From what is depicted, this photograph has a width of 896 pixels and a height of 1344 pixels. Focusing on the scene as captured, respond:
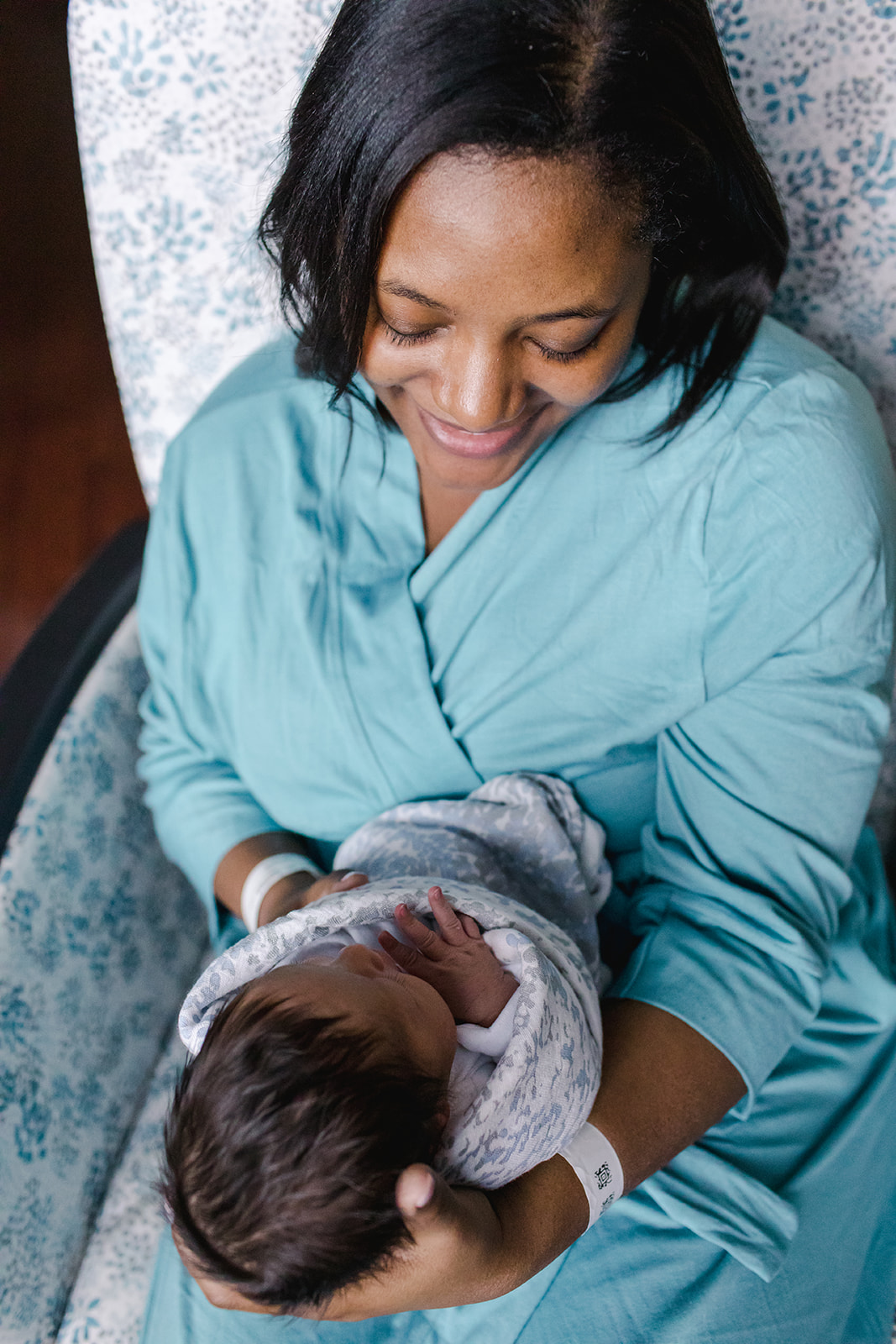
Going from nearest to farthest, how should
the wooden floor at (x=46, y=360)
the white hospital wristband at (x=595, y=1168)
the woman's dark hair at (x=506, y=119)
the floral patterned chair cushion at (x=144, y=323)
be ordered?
the woman's dark hair at (x=506, y=119) → the white hospital wristband at (x=595, y=1168) → the floral patterned chair cushion at (x=144, y=323) → the wooden floor at (x=46, y=360)

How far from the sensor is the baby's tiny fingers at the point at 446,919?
790mm

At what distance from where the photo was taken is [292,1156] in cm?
65

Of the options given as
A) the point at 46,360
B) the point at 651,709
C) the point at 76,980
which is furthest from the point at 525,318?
the point at 46,360

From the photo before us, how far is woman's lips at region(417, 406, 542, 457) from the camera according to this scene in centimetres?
79

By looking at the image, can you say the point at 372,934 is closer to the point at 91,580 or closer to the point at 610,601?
the point at 610,601

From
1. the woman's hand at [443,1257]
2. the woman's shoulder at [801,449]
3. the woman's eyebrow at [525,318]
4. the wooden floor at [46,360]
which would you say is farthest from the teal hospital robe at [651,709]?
the wooden floor at [46,360]

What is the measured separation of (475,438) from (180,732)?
529 mm

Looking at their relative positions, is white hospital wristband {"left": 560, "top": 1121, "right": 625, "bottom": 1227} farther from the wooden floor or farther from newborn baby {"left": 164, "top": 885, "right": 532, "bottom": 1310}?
the wooden floor

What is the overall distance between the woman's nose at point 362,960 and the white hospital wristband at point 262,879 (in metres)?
0.25

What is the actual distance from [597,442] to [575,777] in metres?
0.32

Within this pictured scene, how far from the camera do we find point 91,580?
123cm

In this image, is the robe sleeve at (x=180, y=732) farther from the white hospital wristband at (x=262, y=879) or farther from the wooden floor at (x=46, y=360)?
the wooden floor at (x=46, y=360)

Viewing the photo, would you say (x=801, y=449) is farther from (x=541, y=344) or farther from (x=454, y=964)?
(x=454, y=964)

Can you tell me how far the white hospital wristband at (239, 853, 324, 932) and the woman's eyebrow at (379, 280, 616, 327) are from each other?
0.59m
